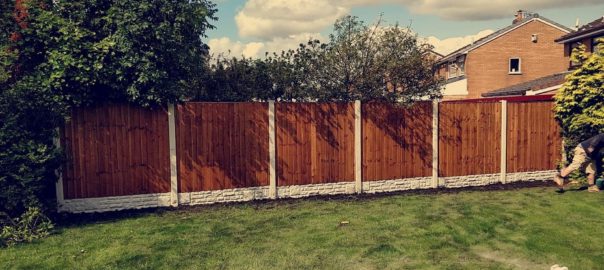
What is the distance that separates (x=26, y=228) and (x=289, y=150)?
5702 mm

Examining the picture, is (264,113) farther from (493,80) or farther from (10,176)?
(493,80)

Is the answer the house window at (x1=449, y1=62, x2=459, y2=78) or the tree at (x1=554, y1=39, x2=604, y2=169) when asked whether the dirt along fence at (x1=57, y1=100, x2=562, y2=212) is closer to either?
the tree at (x1=554, y1=39, x2=604, y2=169)

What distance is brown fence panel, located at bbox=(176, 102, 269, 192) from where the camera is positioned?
9570 millimetres

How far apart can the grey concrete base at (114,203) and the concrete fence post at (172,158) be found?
15cm

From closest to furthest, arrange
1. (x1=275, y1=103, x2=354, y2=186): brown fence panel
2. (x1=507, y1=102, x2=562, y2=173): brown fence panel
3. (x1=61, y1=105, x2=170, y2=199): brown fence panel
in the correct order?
(x1=61, y1=105, x2=170, y2=199): brown fence panel
(x1=275, y1=103, x2=354, y2=186): brown fence panel
(x1=507, y1=102, x2=562, y2=173): brown fence panel

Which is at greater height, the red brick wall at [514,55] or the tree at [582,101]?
the red brick wall at [514,55]

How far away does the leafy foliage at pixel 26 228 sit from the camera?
23.7 ft

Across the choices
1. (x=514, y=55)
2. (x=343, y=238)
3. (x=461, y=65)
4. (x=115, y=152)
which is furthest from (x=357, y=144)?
(x=514, y=55)

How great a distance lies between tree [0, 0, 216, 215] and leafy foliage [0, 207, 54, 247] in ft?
0.86

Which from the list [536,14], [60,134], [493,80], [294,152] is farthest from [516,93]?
[60,134]

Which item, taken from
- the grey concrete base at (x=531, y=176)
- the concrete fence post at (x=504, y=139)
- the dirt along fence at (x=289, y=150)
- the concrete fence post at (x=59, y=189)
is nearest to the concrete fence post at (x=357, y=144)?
the dirt along fence at (x=289, y=150)

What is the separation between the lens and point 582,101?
37.4 ft

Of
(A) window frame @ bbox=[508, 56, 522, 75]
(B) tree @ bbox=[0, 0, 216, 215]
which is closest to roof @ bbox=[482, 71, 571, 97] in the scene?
(A) window frame @ bbox=[508, 56, 522, 75]

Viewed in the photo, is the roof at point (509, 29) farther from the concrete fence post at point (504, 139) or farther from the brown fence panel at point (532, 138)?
the concrete fence post at point (504, 139)
